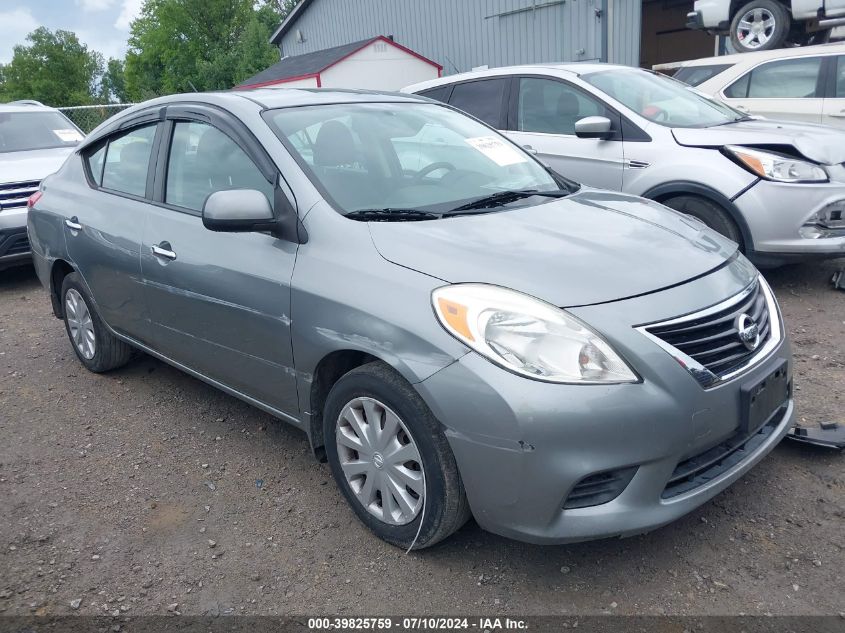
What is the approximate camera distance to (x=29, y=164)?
25.1 ft

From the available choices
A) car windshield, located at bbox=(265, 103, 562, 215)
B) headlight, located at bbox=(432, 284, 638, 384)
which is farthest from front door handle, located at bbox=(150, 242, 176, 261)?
headlight, located at bbox=(432, 284, 638, 384)

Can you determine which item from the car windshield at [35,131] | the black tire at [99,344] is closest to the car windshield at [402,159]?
the black tire at [99,344]

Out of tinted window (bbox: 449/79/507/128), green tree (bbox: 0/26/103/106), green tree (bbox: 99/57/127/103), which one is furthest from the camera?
green tree (bbox: 99/57/127/103)

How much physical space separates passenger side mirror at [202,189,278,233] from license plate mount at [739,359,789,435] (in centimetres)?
184

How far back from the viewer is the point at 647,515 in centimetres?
231

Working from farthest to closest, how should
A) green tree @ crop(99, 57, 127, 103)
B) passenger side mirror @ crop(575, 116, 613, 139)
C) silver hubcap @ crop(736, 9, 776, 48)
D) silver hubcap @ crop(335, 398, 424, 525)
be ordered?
1. green tree @ crop(99, 57, 127, 103)
2. silver hubcap @ crop(736, 9, 776, 48)
3. passenger side mirror @ crop(575, 116, 613, 139)
4. silver hubcap @ crop(335, 398, 424, 525)

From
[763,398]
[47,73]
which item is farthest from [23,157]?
[47,73]

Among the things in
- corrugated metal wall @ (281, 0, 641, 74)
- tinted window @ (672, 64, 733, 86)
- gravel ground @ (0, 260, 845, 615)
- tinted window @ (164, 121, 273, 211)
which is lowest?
gravel ground @ (0, 260, 845, 615)

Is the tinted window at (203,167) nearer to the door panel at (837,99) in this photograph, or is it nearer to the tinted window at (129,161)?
the tinted window at (129,161)

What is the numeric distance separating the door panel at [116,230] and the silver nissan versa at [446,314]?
29 mm

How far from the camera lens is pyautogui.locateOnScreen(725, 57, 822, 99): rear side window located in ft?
25.3

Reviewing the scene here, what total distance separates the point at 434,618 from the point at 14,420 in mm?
2984

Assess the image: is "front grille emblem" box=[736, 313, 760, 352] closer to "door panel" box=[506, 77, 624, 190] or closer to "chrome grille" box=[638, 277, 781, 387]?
"chrome grille" box=[638, 277, 781, 387]

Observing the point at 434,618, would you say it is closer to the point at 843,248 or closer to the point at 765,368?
the point at 765,368
